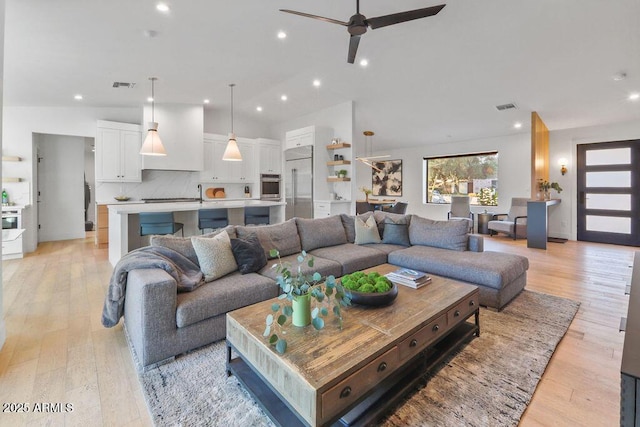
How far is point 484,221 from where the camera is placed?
7.95 meters

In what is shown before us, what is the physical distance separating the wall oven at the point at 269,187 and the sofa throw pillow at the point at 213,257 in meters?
5.07

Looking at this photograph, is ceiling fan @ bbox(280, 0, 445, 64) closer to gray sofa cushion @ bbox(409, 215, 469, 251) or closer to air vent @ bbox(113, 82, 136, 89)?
gray sofa cushion @ bbox(409, 215, 469, 251)

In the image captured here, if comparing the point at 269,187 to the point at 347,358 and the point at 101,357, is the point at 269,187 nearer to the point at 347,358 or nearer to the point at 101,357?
the point at 101,357

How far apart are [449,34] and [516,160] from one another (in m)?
5.33

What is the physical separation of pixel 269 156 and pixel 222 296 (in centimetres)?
605

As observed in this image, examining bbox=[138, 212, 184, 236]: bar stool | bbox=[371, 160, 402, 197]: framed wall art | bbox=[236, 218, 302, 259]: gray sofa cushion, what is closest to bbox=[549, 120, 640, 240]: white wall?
bbox=[371, 160, 402, 197]: framed wall art

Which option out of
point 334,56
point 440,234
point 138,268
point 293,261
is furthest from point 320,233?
point 334,56

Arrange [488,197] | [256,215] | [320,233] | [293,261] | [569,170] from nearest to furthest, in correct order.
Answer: [293,261] → [320,233] → [256,215] → [569,170] → [488,197]

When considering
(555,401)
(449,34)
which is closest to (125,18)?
(449,34)

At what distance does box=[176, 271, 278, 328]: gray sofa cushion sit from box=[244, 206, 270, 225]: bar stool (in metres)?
2.73

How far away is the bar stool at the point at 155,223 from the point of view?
4.20 m

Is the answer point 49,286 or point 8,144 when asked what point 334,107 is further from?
point 8,144

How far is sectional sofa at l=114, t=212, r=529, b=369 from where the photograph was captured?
2.03 meters

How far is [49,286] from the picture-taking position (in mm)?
3631
